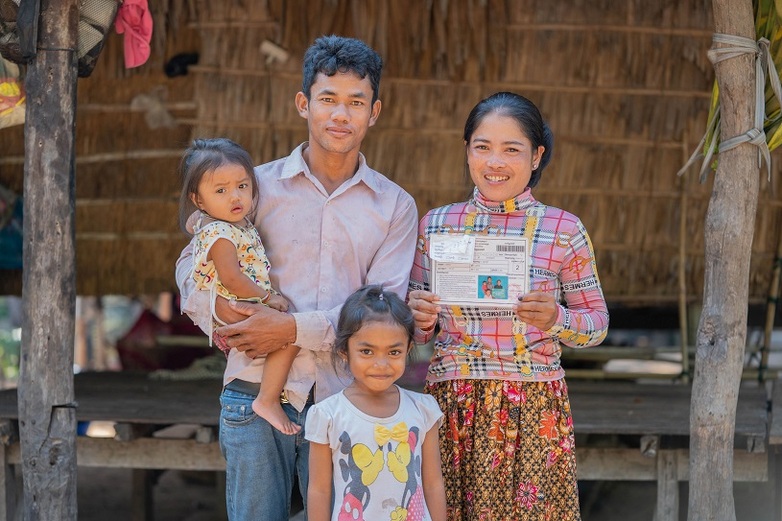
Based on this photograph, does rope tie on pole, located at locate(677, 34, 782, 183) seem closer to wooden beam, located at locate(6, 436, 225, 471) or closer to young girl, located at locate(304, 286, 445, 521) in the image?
young girl, located at locate(304, 286, 445, 521)

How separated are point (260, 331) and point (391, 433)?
0.47 meters

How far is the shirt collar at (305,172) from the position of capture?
2902mm

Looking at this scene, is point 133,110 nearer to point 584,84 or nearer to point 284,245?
point 584,84

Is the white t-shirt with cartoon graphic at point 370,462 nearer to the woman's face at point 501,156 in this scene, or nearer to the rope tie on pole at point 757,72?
the woman's face at point 501,156

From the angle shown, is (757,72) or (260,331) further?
(757,72)

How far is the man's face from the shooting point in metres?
2.80

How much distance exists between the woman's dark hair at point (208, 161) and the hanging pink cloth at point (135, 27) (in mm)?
1378

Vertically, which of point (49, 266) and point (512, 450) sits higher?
point (49, 266)

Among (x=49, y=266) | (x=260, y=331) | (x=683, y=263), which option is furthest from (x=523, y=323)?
Result: (x=683, y=263)

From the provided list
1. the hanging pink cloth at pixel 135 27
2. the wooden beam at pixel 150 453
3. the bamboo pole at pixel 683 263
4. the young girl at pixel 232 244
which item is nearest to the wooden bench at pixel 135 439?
the wooden beam at pixel 150 453

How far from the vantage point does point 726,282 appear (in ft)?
12.0

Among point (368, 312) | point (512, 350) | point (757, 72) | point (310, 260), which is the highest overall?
point (757, 72)

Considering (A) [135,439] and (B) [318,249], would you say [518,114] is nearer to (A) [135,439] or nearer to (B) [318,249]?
(B) [318,249]

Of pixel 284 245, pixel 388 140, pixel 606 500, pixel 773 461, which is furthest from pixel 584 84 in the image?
pixel 284 245
